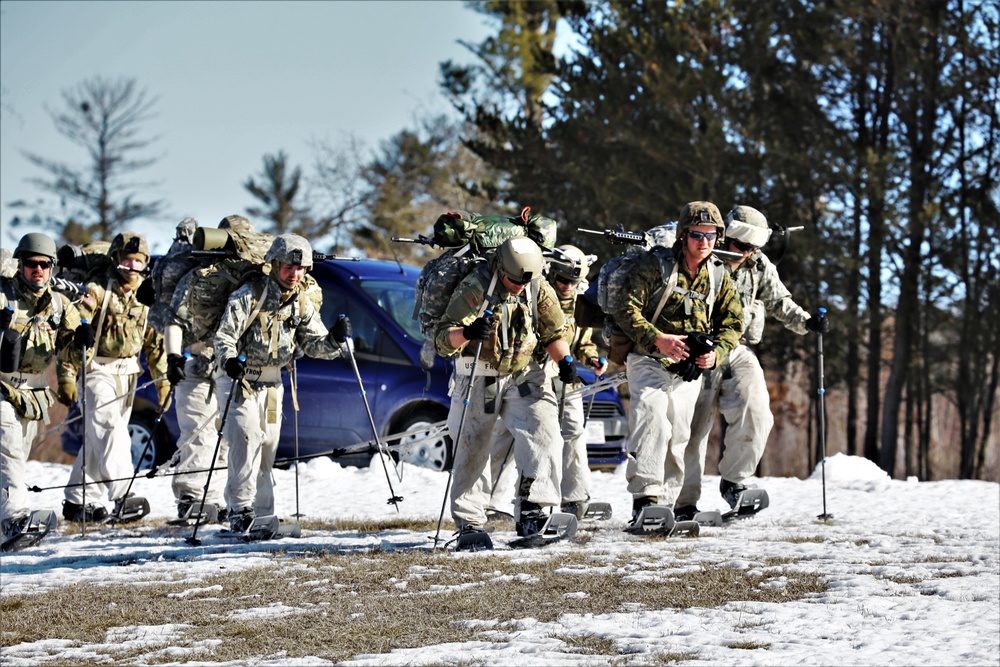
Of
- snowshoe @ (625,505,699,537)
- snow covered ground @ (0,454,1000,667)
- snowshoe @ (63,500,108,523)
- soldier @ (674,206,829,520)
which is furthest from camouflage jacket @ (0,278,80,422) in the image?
soldier @ (674,206,829,520)

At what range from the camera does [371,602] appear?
6980 millimetres

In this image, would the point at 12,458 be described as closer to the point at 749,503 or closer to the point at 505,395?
the point at 505,395

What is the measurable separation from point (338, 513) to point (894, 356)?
13458mm

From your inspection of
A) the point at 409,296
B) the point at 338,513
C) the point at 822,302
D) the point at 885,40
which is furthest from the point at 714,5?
the point at 338,513

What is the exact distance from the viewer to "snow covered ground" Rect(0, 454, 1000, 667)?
575 cm

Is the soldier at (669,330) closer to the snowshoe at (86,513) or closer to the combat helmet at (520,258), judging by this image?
the combat helmet at (520,258)

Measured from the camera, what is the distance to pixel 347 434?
1286 cm

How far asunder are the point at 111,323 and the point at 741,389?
4745mm

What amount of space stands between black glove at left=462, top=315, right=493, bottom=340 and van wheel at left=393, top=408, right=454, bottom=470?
4400 millimetres

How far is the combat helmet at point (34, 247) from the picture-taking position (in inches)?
372

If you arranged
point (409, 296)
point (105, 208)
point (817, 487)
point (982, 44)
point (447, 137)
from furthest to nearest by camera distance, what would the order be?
point (105, 208) → point (447, 137) → point (982, 44) → point (409, 296) → point (817, 487)

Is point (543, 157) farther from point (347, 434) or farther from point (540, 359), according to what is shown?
point (540, 359)

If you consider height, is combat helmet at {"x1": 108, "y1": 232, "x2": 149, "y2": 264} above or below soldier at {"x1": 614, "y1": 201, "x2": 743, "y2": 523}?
above

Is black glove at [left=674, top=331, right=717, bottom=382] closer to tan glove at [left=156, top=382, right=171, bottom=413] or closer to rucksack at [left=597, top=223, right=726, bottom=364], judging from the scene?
rucksack at [left=597, top=223, right=726, bottom=364]
